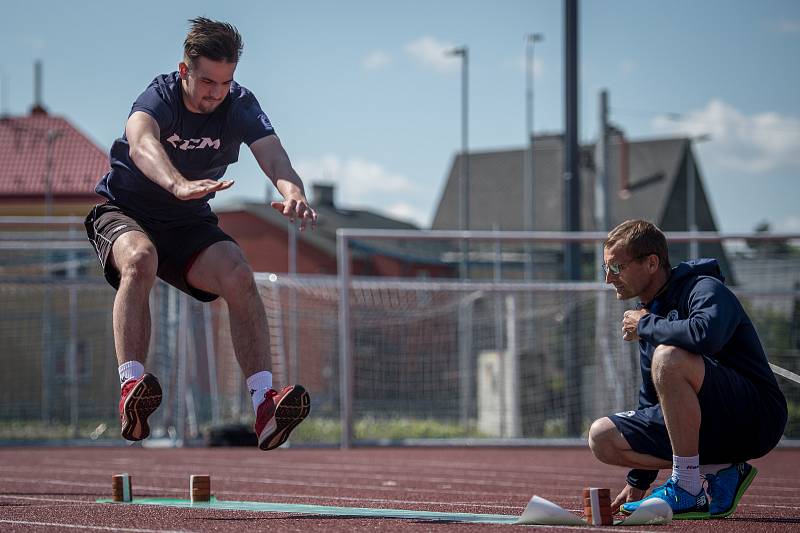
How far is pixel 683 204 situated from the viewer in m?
52.4

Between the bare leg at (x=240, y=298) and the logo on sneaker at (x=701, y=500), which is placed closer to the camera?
the logo on sneaker at (x=701, y=500)

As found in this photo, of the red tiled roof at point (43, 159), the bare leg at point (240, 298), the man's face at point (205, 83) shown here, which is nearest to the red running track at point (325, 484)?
the bare leg at point (240, 298)

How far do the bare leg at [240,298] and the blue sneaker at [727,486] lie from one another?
225 cm

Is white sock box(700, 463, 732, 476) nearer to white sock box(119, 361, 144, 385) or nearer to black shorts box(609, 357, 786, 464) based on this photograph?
black shorts box(609, 357, 786, 464)

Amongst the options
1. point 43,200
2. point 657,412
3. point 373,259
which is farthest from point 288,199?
point 43,200

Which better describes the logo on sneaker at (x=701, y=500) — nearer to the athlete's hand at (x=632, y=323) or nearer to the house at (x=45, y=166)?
the athlete's hand at (x=632, y=323)

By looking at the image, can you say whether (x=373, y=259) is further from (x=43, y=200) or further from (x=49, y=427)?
(x=49, y=427)

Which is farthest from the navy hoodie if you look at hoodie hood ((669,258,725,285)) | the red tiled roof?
the red tiled roof

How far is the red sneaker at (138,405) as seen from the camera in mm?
5305

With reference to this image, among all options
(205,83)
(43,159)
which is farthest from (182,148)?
(43,159)

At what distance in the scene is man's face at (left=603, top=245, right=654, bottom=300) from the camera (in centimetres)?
502

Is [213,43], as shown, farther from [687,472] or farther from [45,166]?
[45,166]

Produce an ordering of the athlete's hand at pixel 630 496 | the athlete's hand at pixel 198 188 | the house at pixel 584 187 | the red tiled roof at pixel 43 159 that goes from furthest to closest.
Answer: the house at pixel 584 187 → the red tiled roof at pixel 43 159 → the athlete's hand at pixel 630 496 → the athlete's hand at pixel 198 188

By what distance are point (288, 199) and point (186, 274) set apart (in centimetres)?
91
